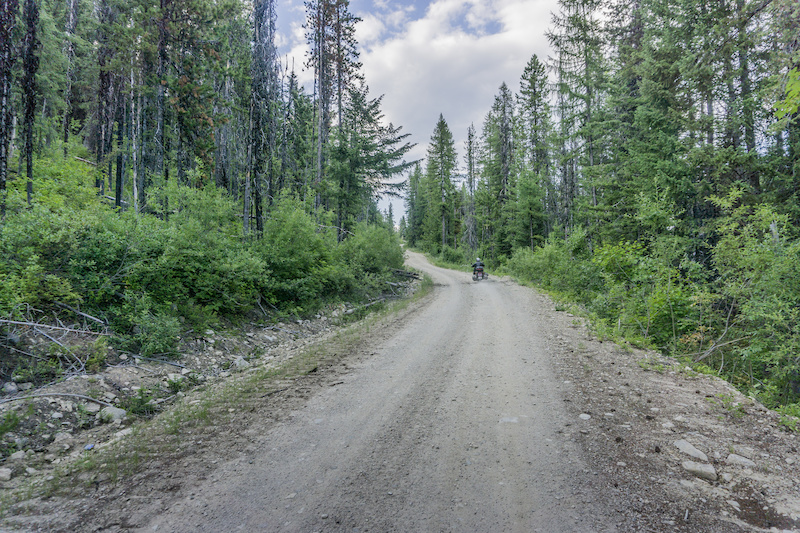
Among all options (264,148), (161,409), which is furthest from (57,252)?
(264,148)

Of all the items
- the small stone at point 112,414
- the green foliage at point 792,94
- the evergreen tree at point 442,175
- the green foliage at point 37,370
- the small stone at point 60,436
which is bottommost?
the small stone at point 60,436

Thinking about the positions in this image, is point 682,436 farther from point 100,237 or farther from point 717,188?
point 717,188

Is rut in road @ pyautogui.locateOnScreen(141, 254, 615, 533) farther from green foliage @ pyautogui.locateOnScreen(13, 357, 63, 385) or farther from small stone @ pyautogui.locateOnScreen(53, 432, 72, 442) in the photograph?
green foliage @ pyautogui.locateOnScreen(13, 357, 63, 385)

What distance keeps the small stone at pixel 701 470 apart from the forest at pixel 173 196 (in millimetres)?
7401

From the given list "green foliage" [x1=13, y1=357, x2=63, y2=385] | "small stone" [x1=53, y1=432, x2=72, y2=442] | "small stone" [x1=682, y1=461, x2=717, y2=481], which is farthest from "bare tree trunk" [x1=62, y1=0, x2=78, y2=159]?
"small stone" [x1=682, y1=461, x2=717, y2=481]

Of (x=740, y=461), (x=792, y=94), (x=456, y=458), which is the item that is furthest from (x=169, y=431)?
(x=792, y=94)

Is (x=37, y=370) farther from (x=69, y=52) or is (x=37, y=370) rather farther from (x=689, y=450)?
(x=69, y=52)

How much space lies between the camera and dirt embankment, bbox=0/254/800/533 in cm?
248

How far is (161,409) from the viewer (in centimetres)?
475

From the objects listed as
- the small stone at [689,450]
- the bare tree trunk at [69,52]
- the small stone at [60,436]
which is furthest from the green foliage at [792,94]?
the bare tree trunk at [69,52]

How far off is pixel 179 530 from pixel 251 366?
447 cm

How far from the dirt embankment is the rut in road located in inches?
0.6

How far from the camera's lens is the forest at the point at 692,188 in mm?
5887

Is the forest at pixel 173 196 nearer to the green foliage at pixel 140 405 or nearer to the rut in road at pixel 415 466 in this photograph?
the green foliage at pixel 140 405
